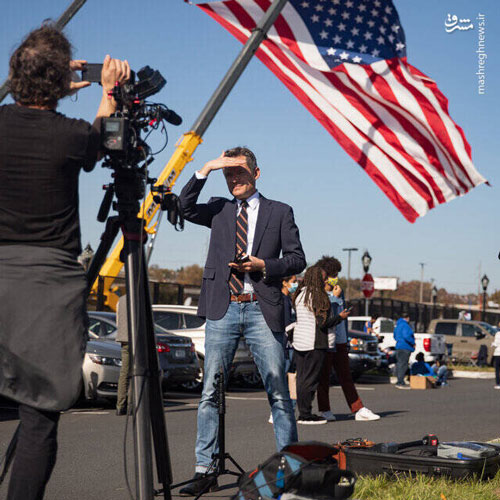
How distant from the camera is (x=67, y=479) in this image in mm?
6262

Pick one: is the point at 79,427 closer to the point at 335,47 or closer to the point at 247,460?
the point at 247,460

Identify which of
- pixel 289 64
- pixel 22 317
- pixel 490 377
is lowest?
pixel 490 377

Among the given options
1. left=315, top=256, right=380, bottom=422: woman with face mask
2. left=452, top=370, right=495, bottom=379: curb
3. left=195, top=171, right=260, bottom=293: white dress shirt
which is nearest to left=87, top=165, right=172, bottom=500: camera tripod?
left=195, top=171, right=260, bottom=293: white dress shirt

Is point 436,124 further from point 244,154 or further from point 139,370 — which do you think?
point 139,370

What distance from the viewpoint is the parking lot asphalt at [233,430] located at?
20.6 ft

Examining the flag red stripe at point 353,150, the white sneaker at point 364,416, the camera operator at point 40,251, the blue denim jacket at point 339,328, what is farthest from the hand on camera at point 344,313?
the camera operator at point 40,251

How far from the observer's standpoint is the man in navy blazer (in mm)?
5359

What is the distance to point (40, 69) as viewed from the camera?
334cm

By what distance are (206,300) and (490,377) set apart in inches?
829

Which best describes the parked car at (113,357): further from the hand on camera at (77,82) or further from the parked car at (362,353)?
the hand on camera at (77,82)

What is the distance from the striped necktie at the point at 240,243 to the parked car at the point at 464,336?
25579 millimetres

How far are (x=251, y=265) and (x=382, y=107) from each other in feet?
17.3

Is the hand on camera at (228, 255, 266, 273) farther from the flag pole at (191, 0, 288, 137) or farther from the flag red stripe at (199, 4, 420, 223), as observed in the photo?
the flag red stripe at (199, 4, 420, 223)

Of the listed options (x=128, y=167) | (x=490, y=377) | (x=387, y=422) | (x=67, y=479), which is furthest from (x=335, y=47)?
(x=490, y=377)
